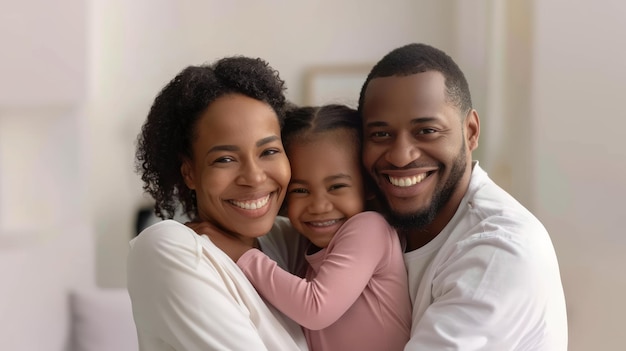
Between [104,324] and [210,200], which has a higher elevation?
[210,200]

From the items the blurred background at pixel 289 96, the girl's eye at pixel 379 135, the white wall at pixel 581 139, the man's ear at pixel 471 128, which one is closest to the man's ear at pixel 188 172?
the girl's eye at pixel 379 135

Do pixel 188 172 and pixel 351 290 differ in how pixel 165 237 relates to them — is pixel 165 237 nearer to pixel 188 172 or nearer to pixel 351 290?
pixel 188 172

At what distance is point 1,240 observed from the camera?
2621 millimetres

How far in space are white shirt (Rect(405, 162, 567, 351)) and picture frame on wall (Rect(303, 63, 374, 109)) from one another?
80.3 inches

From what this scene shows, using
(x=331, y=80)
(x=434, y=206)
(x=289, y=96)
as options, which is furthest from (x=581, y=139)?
(x=434, y=206)

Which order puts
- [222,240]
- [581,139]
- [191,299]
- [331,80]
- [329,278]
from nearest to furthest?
[191,299]
[329,278]
[222,240]
[581,139]
[331,80]

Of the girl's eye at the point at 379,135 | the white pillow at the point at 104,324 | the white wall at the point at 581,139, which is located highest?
the girl's eye at the point at 379,135

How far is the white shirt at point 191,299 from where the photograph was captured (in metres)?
1.40

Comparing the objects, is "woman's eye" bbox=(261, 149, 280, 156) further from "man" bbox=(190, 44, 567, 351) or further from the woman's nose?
"man" bbox=(190, 44, 567, 351)

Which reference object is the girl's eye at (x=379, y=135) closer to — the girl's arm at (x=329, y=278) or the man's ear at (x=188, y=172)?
the girl's arm at (x=329, y=278)

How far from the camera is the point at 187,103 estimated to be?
63.0 inches

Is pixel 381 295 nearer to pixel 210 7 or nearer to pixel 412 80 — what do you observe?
pixel 412 80

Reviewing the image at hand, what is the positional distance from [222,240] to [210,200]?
0.09 meters

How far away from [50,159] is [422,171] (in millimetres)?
1853
